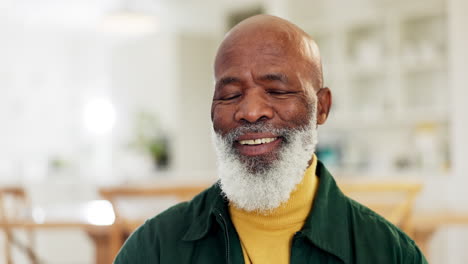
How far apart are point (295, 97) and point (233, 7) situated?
6001 mm

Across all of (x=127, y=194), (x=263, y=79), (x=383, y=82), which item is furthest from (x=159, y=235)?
(x=383, y=82)

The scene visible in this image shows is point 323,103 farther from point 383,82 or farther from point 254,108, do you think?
point 383,82

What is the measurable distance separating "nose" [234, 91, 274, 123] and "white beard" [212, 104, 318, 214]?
0.04 m

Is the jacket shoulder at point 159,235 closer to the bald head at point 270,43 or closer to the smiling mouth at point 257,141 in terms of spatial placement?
the smiling mouth at point 257,141

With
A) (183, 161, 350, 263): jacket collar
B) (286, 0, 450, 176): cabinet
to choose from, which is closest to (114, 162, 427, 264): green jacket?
(183, 161, 350, 263): jacket collar

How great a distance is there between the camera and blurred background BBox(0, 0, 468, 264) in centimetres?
319

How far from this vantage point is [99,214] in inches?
111

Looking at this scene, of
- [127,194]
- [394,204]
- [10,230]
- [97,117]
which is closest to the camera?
[127,194]

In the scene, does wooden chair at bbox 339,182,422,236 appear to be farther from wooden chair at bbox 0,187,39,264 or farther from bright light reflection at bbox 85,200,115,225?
wooden chair at bbox 0,187,39,264

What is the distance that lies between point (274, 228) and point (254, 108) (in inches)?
8.2

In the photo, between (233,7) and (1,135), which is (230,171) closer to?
(233,7)

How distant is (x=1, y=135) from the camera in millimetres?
7727

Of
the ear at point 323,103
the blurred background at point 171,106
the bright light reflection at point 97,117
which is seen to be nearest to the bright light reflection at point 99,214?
the blurred background at point 171,106

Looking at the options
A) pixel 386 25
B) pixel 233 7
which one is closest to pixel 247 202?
pixel 386 25
